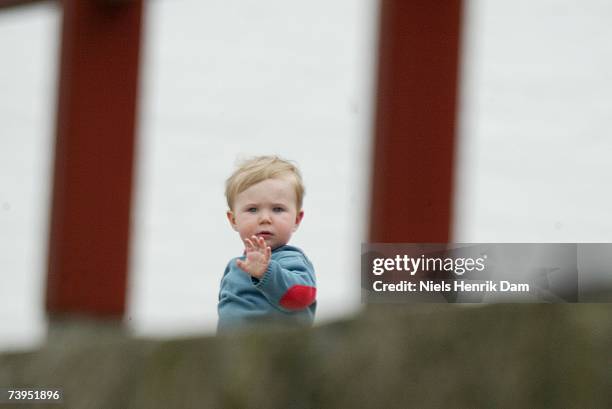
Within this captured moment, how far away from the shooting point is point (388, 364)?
63.7 inches

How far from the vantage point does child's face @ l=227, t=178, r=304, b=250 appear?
130 cm

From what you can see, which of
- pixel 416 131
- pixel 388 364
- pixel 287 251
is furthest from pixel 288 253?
pixel 416 131

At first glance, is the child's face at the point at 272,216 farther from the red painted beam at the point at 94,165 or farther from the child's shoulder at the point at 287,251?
the red painted beam at the point at 94,165

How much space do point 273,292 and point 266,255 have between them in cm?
4

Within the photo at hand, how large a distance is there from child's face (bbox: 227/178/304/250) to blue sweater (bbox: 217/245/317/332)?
0.01 metres

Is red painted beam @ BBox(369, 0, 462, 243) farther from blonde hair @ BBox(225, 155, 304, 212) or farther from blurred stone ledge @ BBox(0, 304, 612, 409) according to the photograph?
blonde hair @ BBox(225, 155, 304, 212)

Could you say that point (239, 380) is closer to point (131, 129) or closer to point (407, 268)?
point (407, 268)

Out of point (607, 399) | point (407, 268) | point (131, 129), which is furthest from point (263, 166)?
point (131, 129)

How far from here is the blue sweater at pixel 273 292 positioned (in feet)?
4.09

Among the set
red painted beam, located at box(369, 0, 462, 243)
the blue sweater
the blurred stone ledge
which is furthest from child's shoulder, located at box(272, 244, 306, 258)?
red painted beam, located at box(369, 0, 462, 243)

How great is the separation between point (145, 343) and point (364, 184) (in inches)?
34.5

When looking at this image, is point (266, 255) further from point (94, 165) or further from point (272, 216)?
point (94, 165)

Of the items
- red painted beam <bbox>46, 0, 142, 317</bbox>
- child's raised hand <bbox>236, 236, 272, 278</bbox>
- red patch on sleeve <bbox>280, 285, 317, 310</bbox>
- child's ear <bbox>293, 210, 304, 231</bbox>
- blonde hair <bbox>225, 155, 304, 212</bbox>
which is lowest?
red patch on sleeve <bbox>280, 285, 317, 310</bbox>

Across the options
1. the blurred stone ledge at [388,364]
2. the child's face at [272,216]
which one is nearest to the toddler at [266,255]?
the child's face at [272,216]
